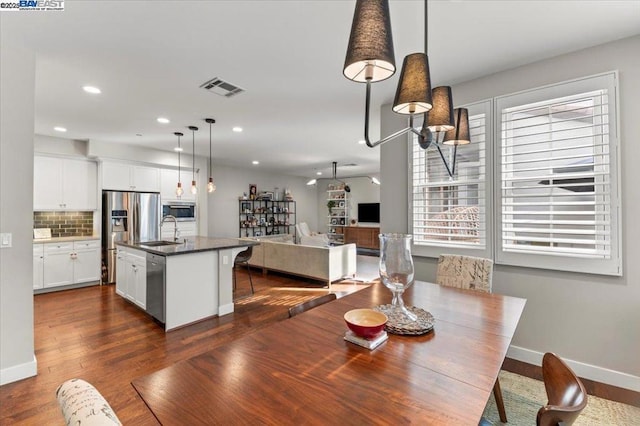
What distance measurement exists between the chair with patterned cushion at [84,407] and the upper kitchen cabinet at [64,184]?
18.7ft

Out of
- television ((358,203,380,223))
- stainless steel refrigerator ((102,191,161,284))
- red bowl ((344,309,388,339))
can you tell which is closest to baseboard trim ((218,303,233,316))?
stainless steel refrigerator ((102,191,161,284))

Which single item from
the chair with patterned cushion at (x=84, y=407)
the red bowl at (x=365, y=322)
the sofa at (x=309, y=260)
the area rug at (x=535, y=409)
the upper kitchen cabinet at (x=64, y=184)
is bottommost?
the area rug at (x=535, y=409)

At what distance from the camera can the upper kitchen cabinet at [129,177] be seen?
5324mm

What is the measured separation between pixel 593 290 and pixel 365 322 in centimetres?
225

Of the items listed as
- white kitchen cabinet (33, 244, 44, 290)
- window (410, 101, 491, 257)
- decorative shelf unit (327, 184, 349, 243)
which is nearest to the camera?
window (410, 101, 491, 257)

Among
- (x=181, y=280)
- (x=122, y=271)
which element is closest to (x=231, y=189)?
(x=122, y=271)

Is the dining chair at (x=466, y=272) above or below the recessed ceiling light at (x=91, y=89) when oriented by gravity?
below

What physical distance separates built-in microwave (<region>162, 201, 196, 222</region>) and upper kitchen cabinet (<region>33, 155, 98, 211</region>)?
3.95ft

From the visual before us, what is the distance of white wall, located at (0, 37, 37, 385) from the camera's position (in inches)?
89.3

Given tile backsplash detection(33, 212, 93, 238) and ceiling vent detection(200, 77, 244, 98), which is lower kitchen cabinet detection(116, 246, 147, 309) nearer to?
tile backsplash detection(33, 212, 93, 238)

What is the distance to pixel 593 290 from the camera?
7.61 feet

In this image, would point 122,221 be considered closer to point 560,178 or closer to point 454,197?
point 454,197

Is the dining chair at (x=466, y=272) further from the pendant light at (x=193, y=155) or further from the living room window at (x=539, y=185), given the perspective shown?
the pendant light at (x=193, y=155)

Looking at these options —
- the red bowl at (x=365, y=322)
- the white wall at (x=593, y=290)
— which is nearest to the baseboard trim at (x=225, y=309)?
the red bowl at (x=365, y=322)
